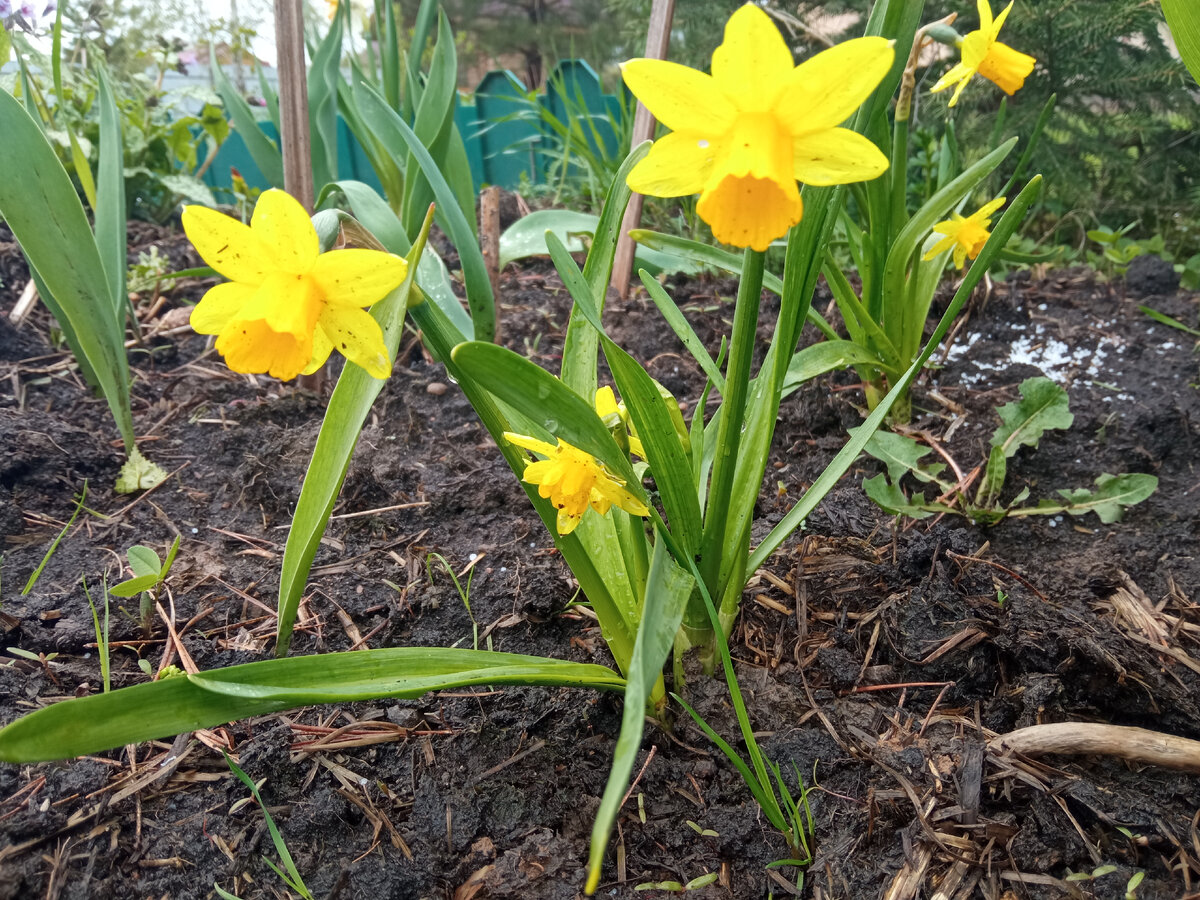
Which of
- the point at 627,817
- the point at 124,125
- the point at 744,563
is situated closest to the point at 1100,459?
the point at 744,563

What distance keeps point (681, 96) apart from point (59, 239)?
45.4 inches

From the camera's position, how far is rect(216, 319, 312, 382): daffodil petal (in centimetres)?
69

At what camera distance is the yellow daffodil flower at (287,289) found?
2.14 feet

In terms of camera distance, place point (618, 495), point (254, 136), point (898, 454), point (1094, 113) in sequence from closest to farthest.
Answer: point (618, 495)
point (898, 454)
point (254, 136)
point (1094, 113)

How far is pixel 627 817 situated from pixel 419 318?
24.3 inches

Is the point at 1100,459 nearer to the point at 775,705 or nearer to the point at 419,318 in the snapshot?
the point at 775,705

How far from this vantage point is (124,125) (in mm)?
2369

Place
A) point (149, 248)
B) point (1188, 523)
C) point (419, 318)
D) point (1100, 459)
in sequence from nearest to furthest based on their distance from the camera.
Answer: point (419, 318) < point (1188, 523) < point (1100, 459) < point (149, 248)

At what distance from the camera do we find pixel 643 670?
0.57 metres

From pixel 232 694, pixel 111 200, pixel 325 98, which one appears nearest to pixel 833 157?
pixel 232 694

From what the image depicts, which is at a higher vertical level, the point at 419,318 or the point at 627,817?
the point at 419,318

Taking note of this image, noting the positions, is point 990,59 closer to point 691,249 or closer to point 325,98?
point 691,249

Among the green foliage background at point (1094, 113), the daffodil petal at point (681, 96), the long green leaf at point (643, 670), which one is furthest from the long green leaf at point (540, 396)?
the green foliage background at point (1094, 113)

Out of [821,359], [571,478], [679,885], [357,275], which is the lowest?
[679,885]
